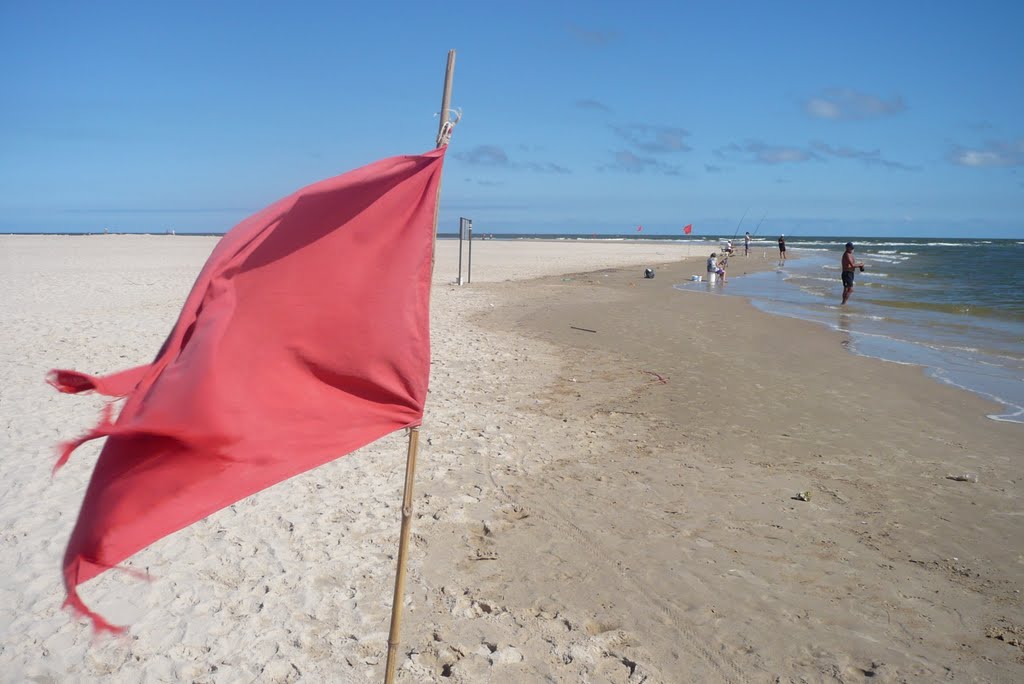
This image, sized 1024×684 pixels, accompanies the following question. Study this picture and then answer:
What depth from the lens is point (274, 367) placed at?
7.95 ft

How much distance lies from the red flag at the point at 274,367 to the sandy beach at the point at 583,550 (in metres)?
1.53

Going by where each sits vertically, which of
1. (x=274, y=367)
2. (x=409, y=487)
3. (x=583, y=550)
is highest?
(x=274, y=367)

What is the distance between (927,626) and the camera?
13.3 ft

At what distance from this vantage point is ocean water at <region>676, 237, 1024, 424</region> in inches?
433

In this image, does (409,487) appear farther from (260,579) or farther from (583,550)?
(583,550)

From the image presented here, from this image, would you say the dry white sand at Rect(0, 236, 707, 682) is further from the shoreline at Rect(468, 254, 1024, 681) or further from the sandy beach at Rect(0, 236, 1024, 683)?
the shoreline at Rect(468, 254, 1024, 681)

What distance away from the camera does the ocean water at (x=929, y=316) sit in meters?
11.0

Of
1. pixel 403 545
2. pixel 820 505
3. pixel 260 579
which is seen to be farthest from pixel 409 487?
pixel 820 505

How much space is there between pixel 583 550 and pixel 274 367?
2.98 metres

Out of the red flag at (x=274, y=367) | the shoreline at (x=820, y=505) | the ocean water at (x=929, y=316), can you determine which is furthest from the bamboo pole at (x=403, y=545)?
the ocean water at (x=929, y=316)

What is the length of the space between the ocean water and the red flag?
807 cm

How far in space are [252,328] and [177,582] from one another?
96.3 inches

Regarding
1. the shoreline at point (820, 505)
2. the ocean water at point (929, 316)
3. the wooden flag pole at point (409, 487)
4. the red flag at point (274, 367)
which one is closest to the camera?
the red flag at point (274, 367)

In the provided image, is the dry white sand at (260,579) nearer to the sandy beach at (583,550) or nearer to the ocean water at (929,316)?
the sandy beach at (583,550)
